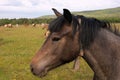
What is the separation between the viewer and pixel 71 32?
18.6 ft

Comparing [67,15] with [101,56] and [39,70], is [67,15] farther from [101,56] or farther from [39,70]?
[39,70]

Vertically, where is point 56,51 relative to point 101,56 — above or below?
above

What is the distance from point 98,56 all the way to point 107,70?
1.07 feet

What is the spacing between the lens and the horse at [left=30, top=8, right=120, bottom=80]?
18.5ft

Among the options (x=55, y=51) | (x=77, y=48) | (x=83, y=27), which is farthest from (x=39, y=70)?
(x=83, y=27)

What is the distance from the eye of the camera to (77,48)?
5625 millimetres

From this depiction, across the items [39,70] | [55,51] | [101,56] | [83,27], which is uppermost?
[83,27]

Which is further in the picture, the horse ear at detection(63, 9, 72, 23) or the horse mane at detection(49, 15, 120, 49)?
the horse mane at detection(49, 15, 120, 49)

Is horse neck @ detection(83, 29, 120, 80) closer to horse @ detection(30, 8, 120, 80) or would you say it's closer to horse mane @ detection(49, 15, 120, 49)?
horse @ detection(30, 8, 120, 80)

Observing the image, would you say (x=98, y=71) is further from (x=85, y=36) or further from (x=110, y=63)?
(x=85, y=36)

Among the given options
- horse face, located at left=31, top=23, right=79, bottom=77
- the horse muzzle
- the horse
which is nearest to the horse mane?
the horse

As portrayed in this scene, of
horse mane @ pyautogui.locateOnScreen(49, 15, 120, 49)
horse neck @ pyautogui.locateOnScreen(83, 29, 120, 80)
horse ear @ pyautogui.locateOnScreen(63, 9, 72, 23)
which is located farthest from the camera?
horse neck @ pyautogui.locateOnScreen(83, 29, 120, 80)

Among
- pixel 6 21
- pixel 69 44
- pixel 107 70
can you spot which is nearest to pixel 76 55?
pixel 69 44

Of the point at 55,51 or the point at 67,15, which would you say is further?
the point at 55,51
